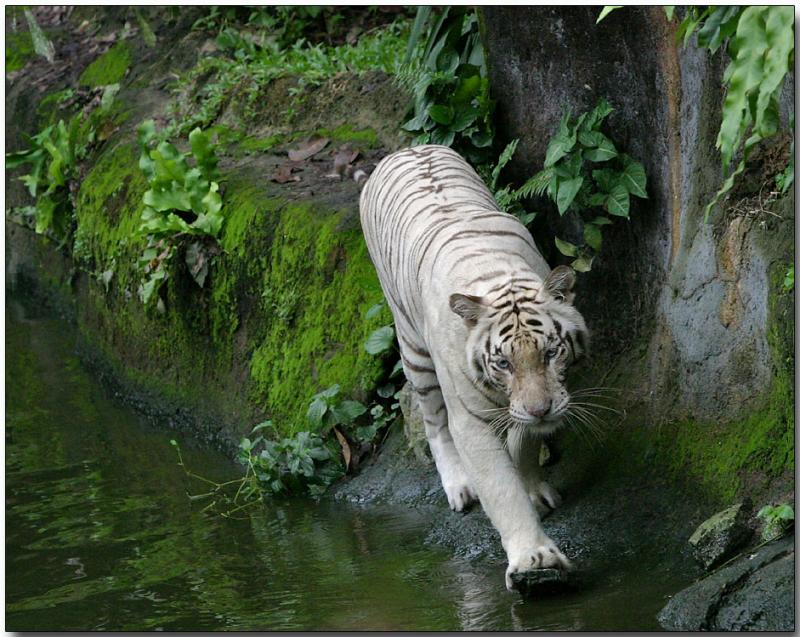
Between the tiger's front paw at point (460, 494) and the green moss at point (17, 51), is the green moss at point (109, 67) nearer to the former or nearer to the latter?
the green moss at point (17, 51)

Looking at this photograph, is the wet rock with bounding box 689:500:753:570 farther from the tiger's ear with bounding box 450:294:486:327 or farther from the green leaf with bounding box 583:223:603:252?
the green leaf with bounding box 583:223:603:252

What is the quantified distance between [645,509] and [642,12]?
6.31ft

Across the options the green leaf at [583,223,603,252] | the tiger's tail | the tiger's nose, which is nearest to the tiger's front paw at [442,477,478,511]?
the green leaf at [583,223,603,252]

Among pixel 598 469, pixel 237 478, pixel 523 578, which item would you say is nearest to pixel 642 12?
pixel 598 469

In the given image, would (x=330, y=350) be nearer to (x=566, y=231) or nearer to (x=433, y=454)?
(x=433, y=454)

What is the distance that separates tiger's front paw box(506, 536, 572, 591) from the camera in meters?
4.06

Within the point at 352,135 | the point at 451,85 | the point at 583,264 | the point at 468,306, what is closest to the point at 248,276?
the point at 352,135

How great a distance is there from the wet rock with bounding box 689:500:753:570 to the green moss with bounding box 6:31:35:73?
9.97m

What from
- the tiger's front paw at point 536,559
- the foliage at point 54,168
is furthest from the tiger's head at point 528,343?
the foliage at point 54,168

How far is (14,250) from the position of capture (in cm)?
1162

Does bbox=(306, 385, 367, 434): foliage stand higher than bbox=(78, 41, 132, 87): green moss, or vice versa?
bbox=(78, 41, 132, 87): green moss

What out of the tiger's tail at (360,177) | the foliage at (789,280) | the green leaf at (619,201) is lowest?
the foliage at (789,280)

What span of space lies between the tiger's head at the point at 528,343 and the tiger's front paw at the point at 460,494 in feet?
3.27

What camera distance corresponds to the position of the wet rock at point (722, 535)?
12.7 ft
